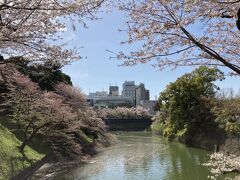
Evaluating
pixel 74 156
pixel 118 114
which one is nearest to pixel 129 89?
pixel 118 114

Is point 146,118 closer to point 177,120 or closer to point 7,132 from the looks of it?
point 177,120

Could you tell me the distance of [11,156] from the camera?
1888cm

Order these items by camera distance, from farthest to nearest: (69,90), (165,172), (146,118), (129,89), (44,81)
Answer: (129,89)
(146,118)
(69,90)
(44,81)
(165,172)

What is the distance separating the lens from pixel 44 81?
34.0m

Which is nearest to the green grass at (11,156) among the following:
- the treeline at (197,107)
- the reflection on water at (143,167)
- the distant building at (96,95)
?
the reflection on water at (143,167)

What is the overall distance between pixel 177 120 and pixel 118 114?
128 feet

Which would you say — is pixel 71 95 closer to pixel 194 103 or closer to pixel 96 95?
pixel 194 103

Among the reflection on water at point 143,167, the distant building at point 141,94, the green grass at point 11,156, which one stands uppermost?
the distant building at point 141,94

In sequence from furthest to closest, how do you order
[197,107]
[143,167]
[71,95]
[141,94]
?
[141,94] < [71,95] < [197,107] < [143,167]

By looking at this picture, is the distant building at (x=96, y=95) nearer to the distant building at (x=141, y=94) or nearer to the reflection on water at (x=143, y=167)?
the distant building at (x=141, y=94)

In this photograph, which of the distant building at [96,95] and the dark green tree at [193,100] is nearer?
the dark green tree at [193,100]

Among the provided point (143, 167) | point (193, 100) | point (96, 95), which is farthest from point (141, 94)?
point (143, 167)

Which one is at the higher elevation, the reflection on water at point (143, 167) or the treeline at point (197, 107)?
the treeline at point (197, 107)

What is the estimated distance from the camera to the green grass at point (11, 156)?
55.3 feet
